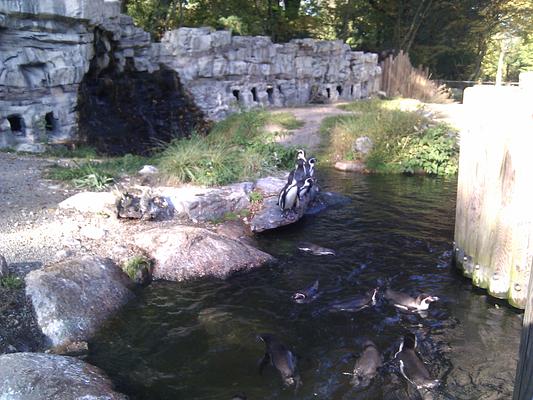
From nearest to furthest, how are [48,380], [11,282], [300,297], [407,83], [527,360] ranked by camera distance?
1. [527,360]
2. [48,380]
3. [11,282]
4. [300,297]
5. [407,83]

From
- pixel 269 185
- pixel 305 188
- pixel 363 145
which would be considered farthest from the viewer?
pixel 363 145

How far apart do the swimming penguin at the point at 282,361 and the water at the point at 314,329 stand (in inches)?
2.9

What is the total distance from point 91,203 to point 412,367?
4.96 meters

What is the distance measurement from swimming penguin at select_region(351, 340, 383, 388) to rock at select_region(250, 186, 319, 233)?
11.7 feet

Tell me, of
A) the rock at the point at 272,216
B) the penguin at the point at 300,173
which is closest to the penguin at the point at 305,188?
the penguin at the point at 300,173

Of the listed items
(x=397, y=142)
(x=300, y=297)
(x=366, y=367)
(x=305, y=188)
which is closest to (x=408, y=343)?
(x=366, y=367)

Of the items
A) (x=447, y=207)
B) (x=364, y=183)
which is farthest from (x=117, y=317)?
(x=364, y=183)

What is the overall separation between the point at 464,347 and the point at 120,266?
3.72 metres

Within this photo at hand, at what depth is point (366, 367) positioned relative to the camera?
423 centimetres

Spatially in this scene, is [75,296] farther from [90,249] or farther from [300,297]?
[300,297]

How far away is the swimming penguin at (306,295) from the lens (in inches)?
219

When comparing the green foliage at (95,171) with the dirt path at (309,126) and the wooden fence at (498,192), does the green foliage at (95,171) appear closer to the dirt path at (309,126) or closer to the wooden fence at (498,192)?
the dirt path at (309,126)

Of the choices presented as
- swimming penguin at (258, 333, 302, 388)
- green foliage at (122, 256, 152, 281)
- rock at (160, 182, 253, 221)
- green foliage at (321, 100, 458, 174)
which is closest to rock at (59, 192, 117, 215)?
rock at (160, 182, 253, 221)

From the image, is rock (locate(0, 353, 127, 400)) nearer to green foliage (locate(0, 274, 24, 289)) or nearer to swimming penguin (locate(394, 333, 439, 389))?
green foliage (locate(0, 274, 24, 289))
